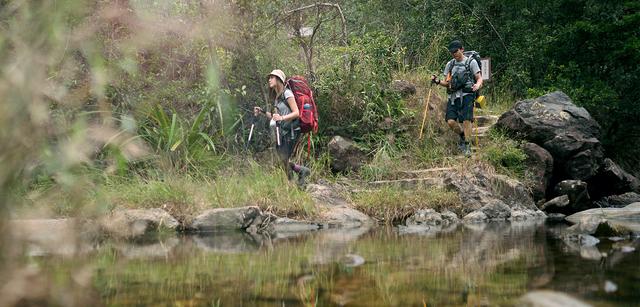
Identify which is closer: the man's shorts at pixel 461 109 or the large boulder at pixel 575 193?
the man's shorts at pixel 461 109

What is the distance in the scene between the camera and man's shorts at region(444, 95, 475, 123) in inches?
561

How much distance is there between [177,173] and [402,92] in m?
5.27

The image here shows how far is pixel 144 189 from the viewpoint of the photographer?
1164cm

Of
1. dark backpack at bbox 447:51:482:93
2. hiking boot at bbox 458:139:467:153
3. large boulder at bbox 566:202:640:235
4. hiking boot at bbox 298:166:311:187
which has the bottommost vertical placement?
large boulder at bbox 566:202:640:235

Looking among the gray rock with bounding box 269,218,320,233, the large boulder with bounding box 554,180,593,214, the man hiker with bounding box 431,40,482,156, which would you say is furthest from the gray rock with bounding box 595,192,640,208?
the gray rock with bounding box 269,218,320,233

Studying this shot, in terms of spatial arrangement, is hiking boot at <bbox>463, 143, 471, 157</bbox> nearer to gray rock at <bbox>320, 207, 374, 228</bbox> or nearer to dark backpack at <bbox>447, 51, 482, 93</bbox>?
dark backpack at <bbox>447, 51, 482, 93</bbox>

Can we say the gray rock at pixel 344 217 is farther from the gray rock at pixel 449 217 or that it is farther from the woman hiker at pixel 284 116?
the gray rock at pixel 449 217

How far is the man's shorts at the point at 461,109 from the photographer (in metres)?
14.2

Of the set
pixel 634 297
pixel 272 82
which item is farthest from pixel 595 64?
pixel 634 297

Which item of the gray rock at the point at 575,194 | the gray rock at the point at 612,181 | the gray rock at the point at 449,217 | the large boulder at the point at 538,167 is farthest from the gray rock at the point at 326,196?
the gray rock at the point at 612,181

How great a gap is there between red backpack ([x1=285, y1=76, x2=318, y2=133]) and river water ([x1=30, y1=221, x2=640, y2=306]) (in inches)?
104

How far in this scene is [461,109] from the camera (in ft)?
47.1

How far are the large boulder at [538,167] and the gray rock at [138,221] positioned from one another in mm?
6879

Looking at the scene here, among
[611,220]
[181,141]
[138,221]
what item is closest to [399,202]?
[611,220]
